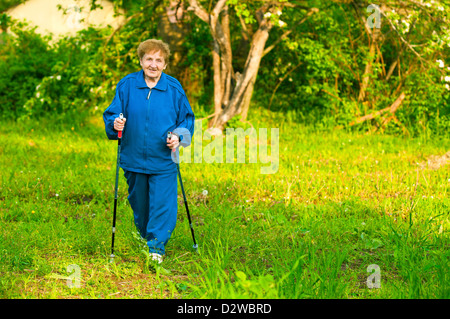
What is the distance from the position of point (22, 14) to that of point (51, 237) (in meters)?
19.4

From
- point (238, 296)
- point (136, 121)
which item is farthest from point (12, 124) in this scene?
point (238, 296)

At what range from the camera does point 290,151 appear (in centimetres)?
816

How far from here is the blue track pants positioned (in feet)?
14.3

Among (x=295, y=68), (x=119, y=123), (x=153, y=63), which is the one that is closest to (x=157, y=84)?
(x=153, y=63)

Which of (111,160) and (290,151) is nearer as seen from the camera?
(111,160)

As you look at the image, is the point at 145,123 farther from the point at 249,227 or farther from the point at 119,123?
the point at 249,227

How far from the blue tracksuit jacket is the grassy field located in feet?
2.42

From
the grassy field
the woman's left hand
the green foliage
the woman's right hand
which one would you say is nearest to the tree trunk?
the green foliage

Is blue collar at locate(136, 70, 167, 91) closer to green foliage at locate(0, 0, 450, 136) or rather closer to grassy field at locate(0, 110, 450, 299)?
grassy field at locate(0, 110, 450, 299)

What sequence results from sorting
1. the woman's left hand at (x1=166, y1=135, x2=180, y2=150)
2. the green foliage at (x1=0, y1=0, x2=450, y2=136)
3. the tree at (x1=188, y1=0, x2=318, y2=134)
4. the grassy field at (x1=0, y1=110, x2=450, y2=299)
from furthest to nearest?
the green foliage at (x1=0, y1=0, x2=450, y2=136) → the tree at (x1=188, y1=0, x2=318, y2=134) → the woman's left hand at (x1=166, y1=135, x2=180, y2=150) → the grassy field at (x1=0, y1=110, x2=450, y2=299)

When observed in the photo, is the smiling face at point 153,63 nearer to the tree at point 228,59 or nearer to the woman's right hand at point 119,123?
the woman's right hand at point 119,123

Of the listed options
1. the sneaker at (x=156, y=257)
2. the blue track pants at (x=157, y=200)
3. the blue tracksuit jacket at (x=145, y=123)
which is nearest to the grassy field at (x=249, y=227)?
the sneaker at (x=156, y=257)

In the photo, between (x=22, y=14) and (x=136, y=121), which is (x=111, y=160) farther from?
(x=22, y=14)

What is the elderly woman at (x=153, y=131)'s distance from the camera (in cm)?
425
